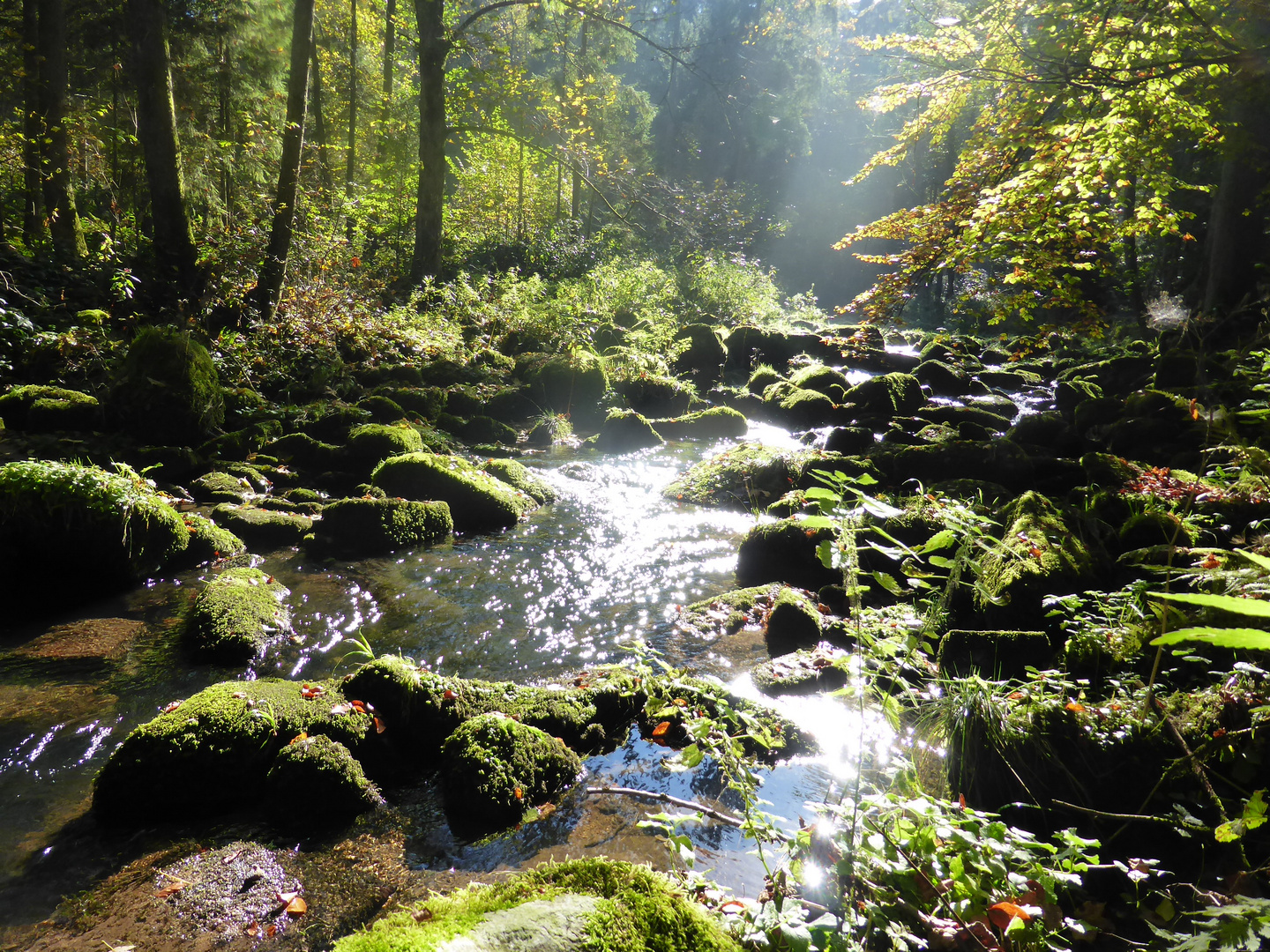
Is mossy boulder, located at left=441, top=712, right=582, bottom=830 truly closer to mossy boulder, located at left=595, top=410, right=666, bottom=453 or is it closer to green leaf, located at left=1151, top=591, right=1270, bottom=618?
green leaf, located at left=1151, top=591, right=1270, bottom=618

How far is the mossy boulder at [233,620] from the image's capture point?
4.60m

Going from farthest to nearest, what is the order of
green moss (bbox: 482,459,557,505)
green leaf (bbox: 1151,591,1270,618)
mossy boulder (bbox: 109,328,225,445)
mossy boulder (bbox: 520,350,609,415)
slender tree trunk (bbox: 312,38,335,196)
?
slender tree trunk (bbox: 312,38,335,196), mossy boulder (bbox: 520,350,609,415), green moss (bbox: 482,459,557,505), mossy boulder (bbox: 109,328,225,445), green leaf (bbox: 1151,591,1270,618)

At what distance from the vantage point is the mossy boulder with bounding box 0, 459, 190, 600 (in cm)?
487

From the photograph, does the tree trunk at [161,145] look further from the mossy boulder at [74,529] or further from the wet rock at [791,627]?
the wet rock at [791,627]

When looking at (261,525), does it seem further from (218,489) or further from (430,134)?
(430,134)

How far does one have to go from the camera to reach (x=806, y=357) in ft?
58.3

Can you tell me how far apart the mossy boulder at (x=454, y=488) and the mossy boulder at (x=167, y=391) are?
7.92 feet

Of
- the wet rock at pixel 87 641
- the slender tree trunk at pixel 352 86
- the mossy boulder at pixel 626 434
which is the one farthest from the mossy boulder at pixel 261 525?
the slender tree trunk at pixel 352 86

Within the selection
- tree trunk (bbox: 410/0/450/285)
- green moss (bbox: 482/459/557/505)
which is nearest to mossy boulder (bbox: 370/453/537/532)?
green moss (bbox: 482/459/557/505)

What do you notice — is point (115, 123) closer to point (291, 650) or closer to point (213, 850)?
point (291, 650)

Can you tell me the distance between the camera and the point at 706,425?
41.2ft

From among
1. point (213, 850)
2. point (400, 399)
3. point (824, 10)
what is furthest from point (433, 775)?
point (824, 10)

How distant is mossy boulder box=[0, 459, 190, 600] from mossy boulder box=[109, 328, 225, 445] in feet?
9.05

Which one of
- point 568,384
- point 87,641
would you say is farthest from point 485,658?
point 568,384
